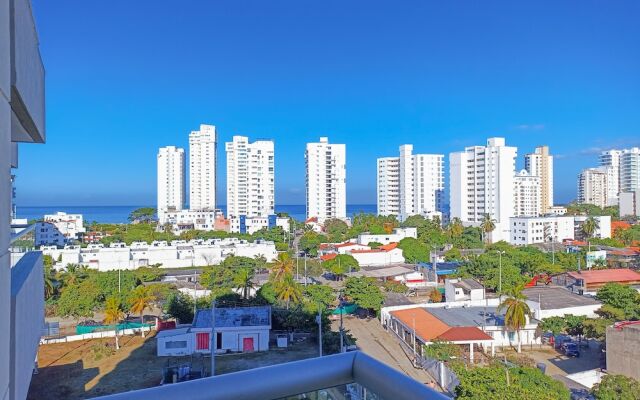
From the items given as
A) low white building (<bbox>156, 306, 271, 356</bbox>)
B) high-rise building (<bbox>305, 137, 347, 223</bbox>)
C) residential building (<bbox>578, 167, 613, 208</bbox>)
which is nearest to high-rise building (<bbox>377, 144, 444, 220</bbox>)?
high-rise building (<bbox>305, 137, 347, 223</bbox>)

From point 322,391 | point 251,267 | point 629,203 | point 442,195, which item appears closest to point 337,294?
point 251,267

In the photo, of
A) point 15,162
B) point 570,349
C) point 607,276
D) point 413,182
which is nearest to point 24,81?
point 15,162

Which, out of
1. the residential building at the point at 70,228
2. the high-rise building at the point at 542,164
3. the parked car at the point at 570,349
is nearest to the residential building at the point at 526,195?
the high-rise building at the point at 542,164

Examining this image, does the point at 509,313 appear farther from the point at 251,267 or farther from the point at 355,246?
the point at 355,246

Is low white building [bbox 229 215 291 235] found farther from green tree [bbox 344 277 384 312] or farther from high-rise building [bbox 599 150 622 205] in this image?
high-rise building [bbox 599 150 622 205]

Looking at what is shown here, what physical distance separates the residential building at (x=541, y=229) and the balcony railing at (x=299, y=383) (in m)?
32.4

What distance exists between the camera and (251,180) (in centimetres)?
4631

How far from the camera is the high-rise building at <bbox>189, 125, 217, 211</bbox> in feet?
168

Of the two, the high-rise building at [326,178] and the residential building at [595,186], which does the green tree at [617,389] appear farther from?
the residential building at [595,186]

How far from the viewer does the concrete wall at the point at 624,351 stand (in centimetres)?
847

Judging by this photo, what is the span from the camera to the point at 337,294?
17.5 m

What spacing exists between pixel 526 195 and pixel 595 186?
93.5ft

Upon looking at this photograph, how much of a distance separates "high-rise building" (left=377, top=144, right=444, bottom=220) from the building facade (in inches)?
353

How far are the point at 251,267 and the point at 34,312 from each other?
56.5 feet
